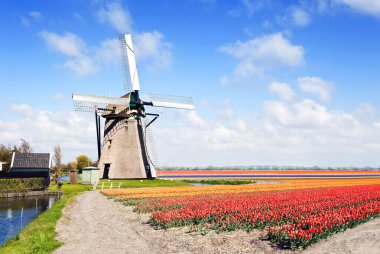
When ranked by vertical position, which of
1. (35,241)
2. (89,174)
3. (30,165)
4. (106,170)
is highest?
(30,165)

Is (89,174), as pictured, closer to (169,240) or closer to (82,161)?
(169,240)

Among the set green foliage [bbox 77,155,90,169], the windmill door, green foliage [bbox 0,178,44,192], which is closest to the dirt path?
green foliage [bbox 0,178,44,192]

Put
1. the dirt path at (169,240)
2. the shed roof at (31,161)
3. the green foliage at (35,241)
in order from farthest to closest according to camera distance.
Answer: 1. the shed roof at (31,161)
2. the green foliage at (35,241)
3. the dirt path at (169,240)

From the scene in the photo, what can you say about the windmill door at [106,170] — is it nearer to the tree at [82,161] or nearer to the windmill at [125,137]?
the windmill at [125,137]

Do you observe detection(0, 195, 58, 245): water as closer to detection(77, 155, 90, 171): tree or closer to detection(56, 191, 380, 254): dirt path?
detection(56, 191, 380, 254): dirt path

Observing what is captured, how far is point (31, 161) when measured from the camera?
5362 centimetres

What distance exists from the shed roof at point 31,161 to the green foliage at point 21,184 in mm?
6392

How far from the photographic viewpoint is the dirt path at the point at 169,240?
12.9 m

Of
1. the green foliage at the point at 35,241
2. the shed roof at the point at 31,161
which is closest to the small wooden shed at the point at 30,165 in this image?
the shed roof at the point at 31,161

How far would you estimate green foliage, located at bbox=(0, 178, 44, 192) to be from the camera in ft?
146

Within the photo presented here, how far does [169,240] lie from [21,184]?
1435 inches

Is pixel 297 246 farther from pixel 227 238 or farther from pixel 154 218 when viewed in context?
pixel 154 218

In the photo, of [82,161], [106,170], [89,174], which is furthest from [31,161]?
[82,161]

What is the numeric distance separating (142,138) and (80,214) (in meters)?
35.7
